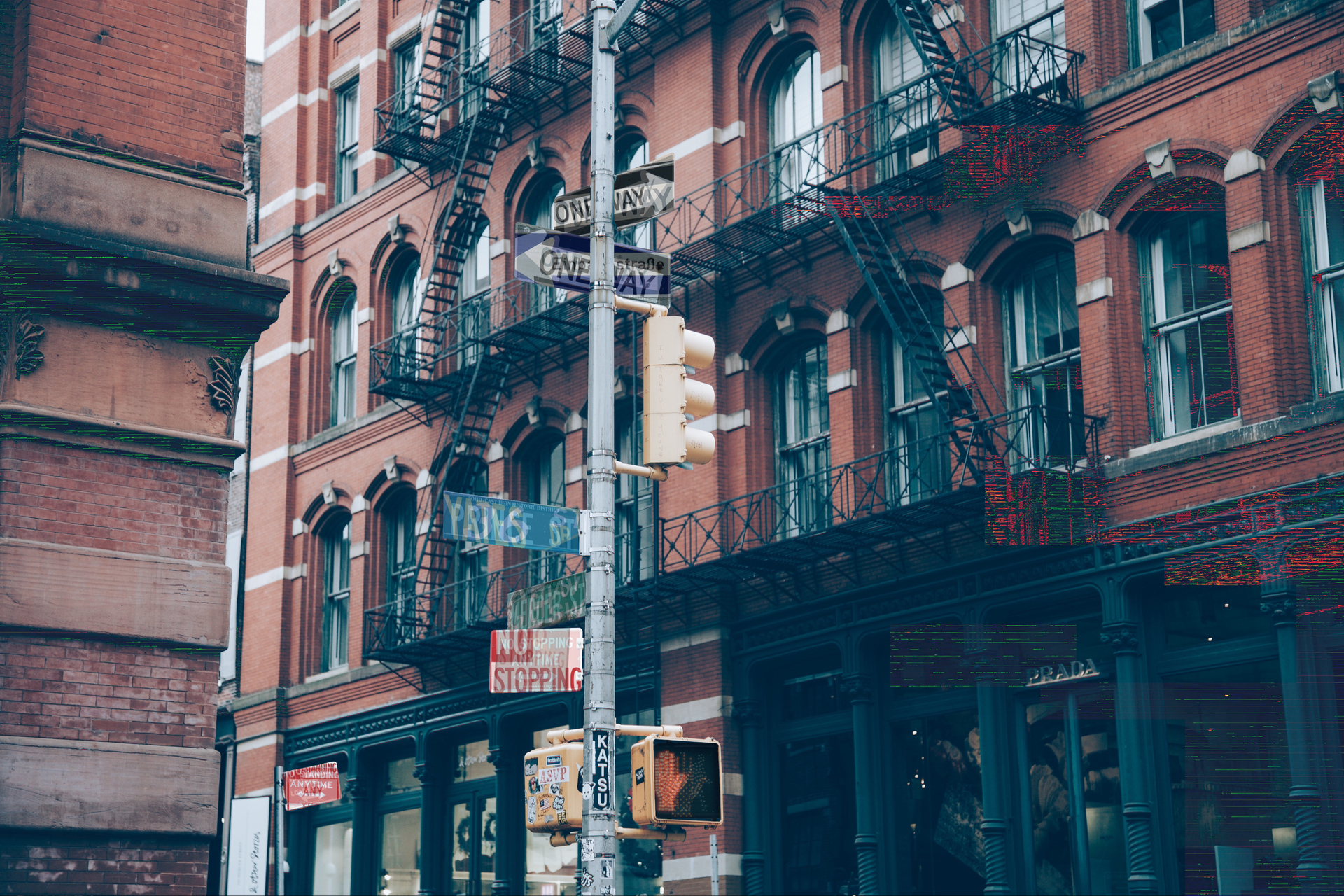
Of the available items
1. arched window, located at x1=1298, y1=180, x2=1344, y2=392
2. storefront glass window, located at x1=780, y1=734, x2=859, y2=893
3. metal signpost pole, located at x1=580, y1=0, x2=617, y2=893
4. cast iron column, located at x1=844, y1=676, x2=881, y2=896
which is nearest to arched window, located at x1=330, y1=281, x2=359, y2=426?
storefront glass window, located at x1=780, y1=734, x2=859, y2=893

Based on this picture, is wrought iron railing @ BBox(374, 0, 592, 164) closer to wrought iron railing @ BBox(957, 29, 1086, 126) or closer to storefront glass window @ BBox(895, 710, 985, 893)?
wrought iron railing @ BBox(957, 29, 1086, 126)

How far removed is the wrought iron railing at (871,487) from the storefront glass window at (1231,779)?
2872 millimetres

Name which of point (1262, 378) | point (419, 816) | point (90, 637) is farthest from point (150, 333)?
point (419, 816)

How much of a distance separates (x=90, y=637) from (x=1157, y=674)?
11.6m

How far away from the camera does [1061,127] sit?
20.0 metres

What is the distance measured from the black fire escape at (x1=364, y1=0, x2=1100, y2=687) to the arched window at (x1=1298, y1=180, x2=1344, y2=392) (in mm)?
2777

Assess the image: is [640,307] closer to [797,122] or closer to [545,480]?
[797,122]

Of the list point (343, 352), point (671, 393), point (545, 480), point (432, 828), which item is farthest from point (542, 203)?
point (671, 393)

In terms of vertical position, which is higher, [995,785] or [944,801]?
[995,785]

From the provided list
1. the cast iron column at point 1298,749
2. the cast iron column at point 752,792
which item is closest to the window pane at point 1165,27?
the cast iron column at point 1298,749

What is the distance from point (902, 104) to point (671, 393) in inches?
503

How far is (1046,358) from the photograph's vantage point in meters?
20.1

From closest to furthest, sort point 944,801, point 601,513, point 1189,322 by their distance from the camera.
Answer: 1. point 601,513
2. point 1189,322
3. point 944,801

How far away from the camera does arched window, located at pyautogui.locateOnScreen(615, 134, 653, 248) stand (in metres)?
25.6
